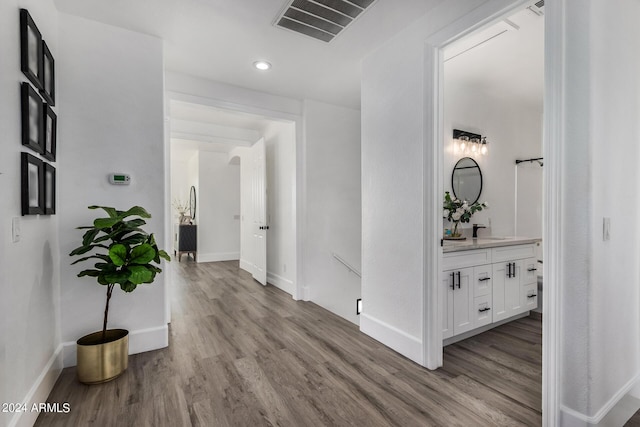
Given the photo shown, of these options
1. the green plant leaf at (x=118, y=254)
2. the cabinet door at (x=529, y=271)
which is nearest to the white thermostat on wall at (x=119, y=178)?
the green plant leaf at (x=118, y=254)

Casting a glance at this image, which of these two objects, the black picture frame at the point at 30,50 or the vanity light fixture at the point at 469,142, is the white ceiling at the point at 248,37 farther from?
the vanity light fixture at the point at 469,142

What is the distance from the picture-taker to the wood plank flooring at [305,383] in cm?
169

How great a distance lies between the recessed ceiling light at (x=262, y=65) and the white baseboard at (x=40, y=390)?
110 inches

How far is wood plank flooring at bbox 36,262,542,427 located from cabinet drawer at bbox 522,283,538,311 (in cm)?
22

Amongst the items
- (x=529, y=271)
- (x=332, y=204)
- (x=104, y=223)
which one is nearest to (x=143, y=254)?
(x=104, y=223)

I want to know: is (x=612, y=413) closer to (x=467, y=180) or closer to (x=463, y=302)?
(x=463, y=302)

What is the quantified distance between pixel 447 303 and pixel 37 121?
3.01m

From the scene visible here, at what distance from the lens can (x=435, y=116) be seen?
2205mm

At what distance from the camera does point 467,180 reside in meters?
3.55

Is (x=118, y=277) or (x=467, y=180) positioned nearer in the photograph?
(x=118, y=277)

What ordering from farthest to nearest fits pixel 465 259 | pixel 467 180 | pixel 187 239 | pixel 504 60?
1. pixel 187 239
2. pixel 467 180
3. pixel 504 60
4. pixel 465 259

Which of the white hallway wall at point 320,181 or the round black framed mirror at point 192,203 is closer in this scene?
the white hallway wall at point 320,181

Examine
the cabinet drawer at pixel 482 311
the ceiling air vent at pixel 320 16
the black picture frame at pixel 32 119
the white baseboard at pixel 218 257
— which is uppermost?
the ceiling air vent at pixel 320 16

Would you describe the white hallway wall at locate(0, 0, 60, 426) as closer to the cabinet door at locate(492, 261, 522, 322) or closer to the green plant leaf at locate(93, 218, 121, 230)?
the green plant leaf at locate(93, 218, 121, 230)
